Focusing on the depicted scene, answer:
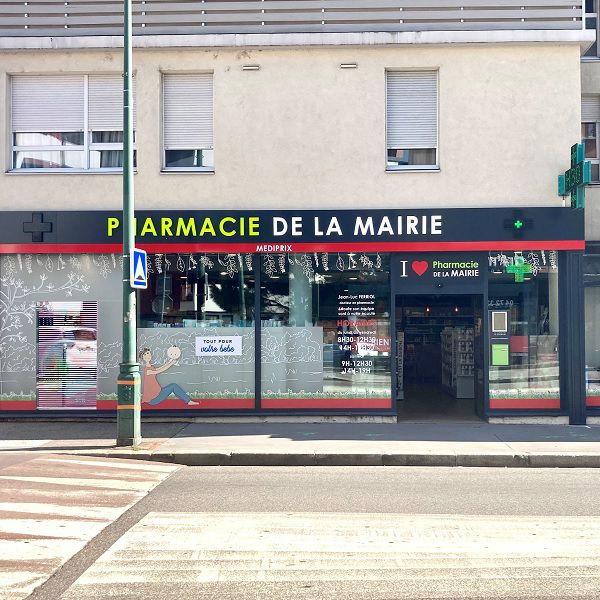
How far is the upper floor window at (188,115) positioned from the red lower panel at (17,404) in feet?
16.3

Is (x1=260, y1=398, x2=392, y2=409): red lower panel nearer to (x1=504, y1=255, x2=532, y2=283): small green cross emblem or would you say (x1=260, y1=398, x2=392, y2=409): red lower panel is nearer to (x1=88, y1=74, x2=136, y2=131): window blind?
(x1=504, y1=255, x2=532, y2=283): small green cross emblem

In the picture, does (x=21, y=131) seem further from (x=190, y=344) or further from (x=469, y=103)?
(x=469, y=103)

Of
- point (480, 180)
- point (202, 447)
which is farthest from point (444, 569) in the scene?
point (480, 180)

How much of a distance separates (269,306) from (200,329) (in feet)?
4.35

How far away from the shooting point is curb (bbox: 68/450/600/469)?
1178 centimetres

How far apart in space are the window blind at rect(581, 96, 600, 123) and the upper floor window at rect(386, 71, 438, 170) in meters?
3.05

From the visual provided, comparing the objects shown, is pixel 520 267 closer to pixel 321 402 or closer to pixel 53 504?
pixel 321 402

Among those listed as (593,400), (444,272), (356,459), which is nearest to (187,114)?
(444,272)

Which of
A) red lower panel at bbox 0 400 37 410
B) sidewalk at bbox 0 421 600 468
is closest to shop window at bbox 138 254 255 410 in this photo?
sidewalk at bbox 0 421 600 468

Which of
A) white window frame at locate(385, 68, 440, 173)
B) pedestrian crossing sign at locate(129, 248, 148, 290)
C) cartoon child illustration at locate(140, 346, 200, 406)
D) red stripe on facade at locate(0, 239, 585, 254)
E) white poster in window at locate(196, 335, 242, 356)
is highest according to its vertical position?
white window frame at locate(385, 68, 440, 173)

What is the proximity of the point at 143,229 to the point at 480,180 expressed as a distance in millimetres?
6114

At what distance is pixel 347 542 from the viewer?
737 cm

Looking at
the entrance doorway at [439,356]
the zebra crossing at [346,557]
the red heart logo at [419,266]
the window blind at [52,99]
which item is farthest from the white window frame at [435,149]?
the zebra crossing at [346,557]

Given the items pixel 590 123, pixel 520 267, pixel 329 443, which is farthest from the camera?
pixel 590 123
